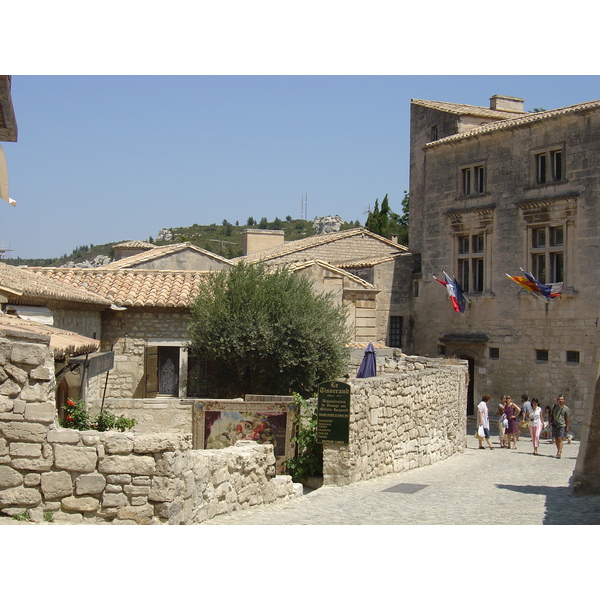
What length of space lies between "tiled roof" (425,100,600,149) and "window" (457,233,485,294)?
3.64 m

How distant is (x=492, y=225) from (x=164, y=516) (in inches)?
880

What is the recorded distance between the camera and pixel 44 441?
272 inches

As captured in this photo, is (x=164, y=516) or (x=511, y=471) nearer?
(x=164, y=516)

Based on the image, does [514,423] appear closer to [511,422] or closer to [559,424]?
[511,422]

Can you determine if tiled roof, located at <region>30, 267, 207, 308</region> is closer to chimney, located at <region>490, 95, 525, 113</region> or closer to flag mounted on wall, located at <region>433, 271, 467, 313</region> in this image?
flag mounted on wall, located at <region>433, 271, 467, 313</region>

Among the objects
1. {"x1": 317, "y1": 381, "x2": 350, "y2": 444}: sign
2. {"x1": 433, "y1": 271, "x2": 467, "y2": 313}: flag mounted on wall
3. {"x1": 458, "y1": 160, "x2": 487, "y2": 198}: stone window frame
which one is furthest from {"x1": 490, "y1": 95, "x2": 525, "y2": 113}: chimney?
{"x1": 317, "y1": 381, "x2": 350, "y2": 444}: sign

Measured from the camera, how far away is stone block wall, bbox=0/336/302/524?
6.86 metres

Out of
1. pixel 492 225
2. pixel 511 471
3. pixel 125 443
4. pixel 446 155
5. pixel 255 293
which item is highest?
pixel 446 155

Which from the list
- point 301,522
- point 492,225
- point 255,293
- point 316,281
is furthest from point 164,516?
point 492,225

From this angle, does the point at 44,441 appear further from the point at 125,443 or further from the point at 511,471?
the point at 511,471

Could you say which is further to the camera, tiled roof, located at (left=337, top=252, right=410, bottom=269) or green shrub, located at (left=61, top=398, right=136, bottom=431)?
tiled roof, located at (left=337, top=252, right=410, bottom=269)

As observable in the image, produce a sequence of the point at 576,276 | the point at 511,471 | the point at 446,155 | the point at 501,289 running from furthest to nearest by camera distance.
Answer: the point at 446,155, the point at 501,289, the point at 576,276, the point at 511,471

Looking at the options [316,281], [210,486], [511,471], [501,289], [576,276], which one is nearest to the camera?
[210,486]

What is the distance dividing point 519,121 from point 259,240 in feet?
63.2
